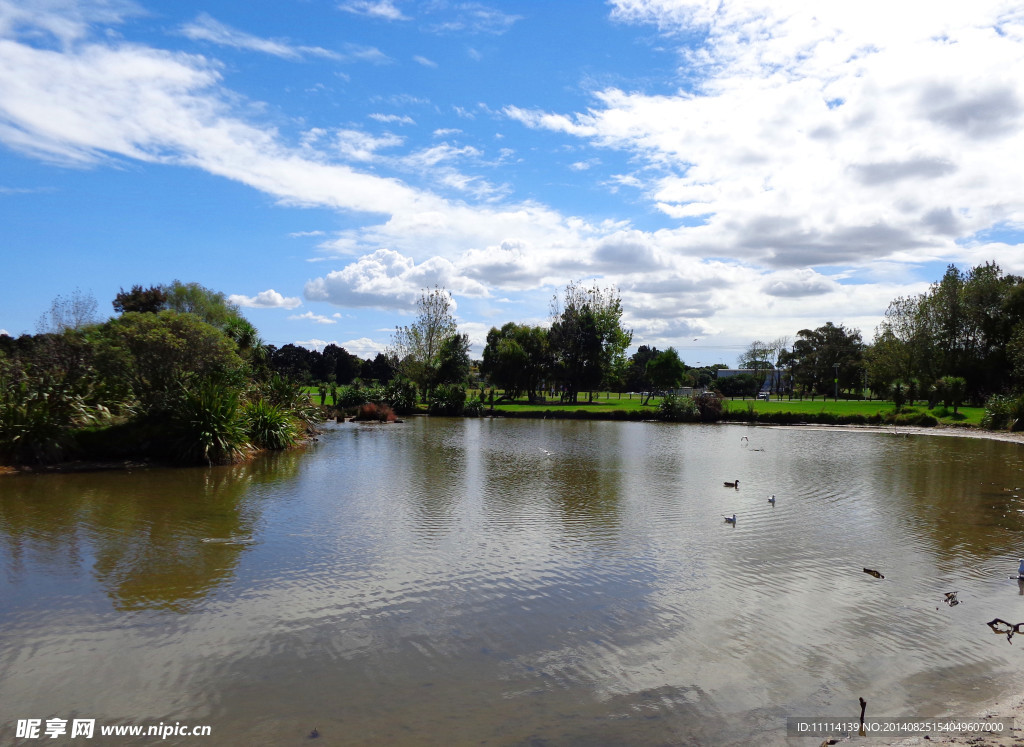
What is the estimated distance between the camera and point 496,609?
7406 mm

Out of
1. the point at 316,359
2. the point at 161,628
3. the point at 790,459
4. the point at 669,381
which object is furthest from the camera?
the point at 316,359

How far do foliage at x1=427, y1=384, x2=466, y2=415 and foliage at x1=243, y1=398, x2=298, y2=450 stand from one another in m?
23.9

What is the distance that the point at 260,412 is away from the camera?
24.0 metres

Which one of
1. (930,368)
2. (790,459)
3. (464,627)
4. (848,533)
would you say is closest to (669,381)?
(930,368)

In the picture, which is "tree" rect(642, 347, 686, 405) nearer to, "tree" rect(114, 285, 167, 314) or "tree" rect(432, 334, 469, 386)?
"tree" rect(432, 334, 469, 386)

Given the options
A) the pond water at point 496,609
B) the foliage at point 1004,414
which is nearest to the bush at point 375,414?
the pond water at point 496,609

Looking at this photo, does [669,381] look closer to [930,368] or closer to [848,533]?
[930,368]

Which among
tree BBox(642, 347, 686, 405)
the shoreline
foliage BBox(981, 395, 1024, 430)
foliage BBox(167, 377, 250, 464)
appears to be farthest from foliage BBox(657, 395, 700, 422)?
foliage BBox(167, 377, 250, 464)

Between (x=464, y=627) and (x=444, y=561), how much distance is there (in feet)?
8.31

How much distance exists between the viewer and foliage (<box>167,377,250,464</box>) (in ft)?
62.8

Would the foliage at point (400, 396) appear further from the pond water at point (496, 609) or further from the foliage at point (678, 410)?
the pond water at point (496, 609)

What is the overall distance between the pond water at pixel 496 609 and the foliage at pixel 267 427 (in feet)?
24.4

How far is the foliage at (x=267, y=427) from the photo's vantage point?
76.4ft

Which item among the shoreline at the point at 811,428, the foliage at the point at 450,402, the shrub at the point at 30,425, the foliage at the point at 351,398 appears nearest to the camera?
the shrub at the point at 30,425
